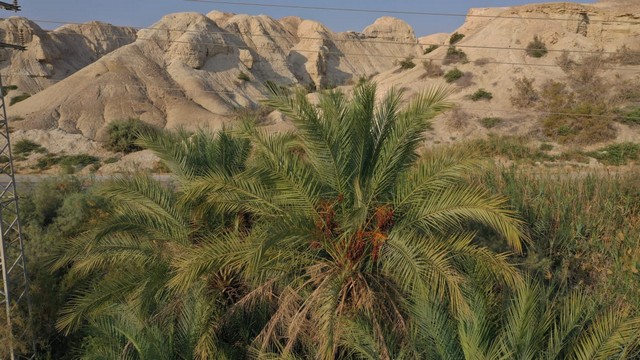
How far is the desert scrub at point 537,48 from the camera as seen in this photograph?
37706 mm

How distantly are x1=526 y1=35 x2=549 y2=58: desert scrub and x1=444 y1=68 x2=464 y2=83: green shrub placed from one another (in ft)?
16.9

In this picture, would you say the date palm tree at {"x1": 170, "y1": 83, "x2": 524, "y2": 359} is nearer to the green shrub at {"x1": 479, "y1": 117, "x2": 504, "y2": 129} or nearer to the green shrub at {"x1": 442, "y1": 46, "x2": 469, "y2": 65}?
the green shrub at {"x1": 479, "y1": 117, "x2": 504, "y2": 129}

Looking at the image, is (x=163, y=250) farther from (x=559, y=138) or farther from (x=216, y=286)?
(x=559, y=138)

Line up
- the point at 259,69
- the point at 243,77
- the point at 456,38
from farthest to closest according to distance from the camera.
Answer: the point at 259,69, the point at 243,77, the point at 456,38

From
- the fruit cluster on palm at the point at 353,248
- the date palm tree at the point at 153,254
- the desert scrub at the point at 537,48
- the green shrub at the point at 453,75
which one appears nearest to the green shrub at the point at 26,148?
the date palm tree at the point at 153,254

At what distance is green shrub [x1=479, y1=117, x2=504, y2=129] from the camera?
97.1 ft

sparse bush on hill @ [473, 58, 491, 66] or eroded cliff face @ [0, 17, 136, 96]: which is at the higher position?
eroded cliff face @ [0, 17, 136, 96]

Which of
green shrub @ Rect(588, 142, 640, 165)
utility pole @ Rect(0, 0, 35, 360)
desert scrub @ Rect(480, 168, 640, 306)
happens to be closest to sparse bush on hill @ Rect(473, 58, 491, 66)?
green shrub @ Rect(588, 142, 640, 165)

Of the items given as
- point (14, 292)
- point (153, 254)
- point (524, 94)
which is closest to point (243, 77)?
point (524, 94)

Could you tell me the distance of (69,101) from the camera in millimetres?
37250

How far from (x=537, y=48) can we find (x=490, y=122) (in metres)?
11.9

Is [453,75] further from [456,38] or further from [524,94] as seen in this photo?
[456,38]

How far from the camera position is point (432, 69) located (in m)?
38.8

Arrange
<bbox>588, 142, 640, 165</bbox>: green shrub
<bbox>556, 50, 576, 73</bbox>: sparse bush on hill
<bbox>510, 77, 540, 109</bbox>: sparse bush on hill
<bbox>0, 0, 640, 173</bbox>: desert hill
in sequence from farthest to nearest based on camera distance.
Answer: <bbox>556, 50, 576, 73</bbox>: sparse bush on hill < <bbox>510, 77, 540, 109</bbox>: sparse bush on hill < <bbox>0, 0, 640, 173</bbox>: desert hill < <bbox>588, 142, 640, 165</bbox>: green shrub
